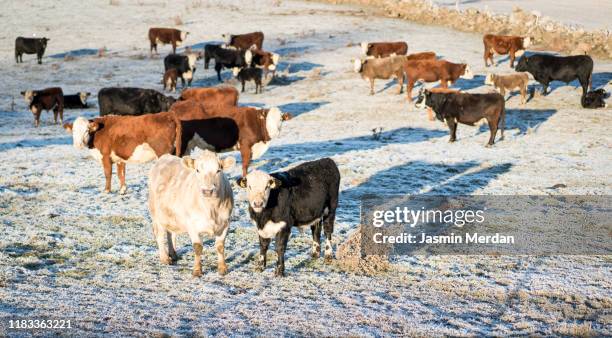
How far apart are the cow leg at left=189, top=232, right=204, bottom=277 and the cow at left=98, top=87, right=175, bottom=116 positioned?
10.7 metres

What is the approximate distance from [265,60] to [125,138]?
16070 mm

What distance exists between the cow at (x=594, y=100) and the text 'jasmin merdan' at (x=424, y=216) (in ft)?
36.0

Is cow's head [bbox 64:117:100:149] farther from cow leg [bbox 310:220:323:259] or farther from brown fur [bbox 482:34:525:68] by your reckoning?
brown fur [bbox 482:34:525:68]

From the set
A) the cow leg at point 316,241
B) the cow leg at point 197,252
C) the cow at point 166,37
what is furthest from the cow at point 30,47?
the cow leg at point 197,252

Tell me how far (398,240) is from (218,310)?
3528 millimetres

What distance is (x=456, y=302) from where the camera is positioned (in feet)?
23.6

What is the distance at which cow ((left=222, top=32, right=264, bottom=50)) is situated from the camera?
103ft

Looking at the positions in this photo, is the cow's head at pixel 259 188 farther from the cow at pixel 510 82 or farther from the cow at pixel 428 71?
the cow at pixel 428 71

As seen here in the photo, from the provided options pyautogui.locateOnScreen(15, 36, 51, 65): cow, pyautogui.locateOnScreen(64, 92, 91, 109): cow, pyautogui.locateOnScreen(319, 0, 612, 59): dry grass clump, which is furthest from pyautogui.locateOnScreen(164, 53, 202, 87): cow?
pyautogui.locateOnScreen(319, 0, 612, 59): dry grass clump

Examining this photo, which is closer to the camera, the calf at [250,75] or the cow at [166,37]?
the calf at [250,75]

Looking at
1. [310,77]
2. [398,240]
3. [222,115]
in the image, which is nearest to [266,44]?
[310,77]

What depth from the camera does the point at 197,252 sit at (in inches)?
305

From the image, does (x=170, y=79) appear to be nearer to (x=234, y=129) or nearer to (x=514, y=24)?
(x=234, y=129)

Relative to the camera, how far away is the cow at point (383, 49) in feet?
91.0
